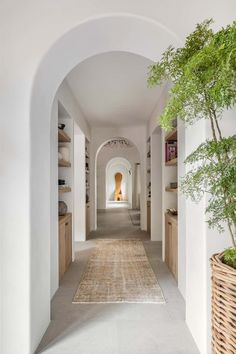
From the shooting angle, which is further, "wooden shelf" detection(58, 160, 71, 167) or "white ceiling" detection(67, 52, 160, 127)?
"wooden shelf" detection(58, 160, 71, 167)

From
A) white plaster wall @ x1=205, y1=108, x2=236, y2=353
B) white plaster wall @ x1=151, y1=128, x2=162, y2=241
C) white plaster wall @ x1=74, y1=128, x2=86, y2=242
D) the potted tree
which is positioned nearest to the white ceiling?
white plaster wall @ x1=74, y1=128, x2=86, y2=242

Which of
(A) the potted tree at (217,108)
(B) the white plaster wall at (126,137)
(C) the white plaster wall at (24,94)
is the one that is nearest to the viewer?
(A) the potted tree at (217,108)

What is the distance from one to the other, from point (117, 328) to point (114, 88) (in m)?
3.58

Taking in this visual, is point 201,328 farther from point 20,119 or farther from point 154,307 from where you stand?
point 20,119

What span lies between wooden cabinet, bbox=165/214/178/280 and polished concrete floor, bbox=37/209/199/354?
0.35 metres

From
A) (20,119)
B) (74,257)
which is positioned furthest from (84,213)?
(20,119)

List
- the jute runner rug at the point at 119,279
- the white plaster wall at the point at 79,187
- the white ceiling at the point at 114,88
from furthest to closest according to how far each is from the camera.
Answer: the white plaster wall at the point at 79,187 < the white ceiling at the point at 114,88 < the jute runner rug at the point at 119,279

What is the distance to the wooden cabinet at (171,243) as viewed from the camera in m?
3.67

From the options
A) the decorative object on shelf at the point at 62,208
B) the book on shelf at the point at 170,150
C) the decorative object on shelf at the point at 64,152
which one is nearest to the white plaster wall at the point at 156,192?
the book on shelf at the point at 170,150

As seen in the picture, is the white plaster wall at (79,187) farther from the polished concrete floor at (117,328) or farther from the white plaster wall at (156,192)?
the polished concrete floor at (117,328)

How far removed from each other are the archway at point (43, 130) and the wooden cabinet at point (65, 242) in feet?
4.05

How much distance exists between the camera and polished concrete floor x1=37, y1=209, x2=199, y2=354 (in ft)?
7.20

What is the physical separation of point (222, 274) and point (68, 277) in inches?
Answer: 121

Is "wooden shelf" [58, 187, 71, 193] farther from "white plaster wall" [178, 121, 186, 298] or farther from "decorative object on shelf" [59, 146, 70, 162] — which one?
"white plaster wall" [178, 121, 186, 298]
